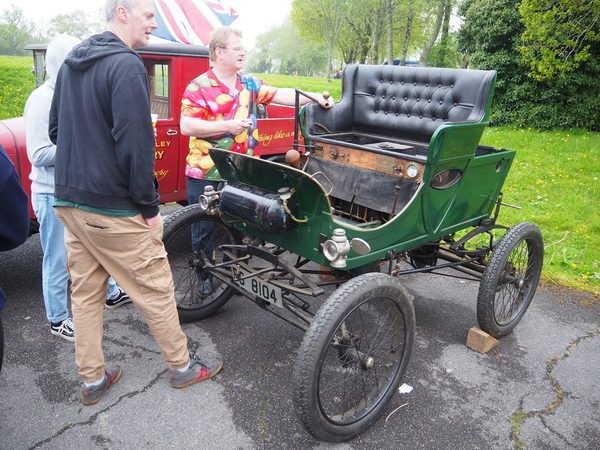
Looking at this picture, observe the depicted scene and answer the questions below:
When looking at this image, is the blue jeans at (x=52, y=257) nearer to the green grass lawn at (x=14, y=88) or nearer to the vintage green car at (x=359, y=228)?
the vintage green car at (x=359, y=228)

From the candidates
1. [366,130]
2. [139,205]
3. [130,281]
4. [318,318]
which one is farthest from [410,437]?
[366,130]

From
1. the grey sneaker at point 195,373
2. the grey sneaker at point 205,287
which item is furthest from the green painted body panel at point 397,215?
the grey sneaker at point 195,373

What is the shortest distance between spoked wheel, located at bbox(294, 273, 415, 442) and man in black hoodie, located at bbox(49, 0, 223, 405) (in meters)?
0.81

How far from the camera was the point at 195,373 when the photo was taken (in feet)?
9.04

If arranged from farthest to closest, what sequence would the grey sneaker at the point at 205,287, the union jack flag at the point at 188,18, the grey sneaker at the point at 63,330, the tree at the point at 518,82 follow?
the tree at the point at 518,82 → the union jack flag at the point at 188,18 → the grey sneaker at the point at 205,287 → the grey sneaker at the point at 63,330

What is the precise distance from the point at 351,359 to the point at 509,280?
4.90ft

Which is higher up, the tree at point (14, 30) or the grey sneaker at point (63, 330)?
the tree at point (14, 30)

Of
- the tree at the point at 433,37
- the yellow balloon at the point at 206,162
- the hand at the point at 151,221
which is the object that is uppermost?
the tree at the point at 433,37

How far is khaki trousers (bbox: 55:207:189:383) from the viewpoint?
2225 mm

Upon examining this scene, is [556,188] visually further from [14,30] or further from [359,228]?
[14,30]

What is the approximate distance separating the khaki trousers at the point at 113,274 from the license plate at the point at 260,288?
1.48 ft

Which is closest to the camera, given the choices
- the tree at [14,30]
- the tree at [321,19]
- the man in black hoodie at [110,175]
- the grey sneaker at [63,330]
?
the man in black hoodie at [110,175]

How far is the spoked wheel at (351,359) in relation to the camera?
7.08 feet

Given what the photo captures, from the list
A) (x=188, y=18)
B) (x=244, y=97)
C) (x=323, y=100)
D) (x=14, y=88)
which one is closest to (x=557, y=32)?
(x=188, y=18)
